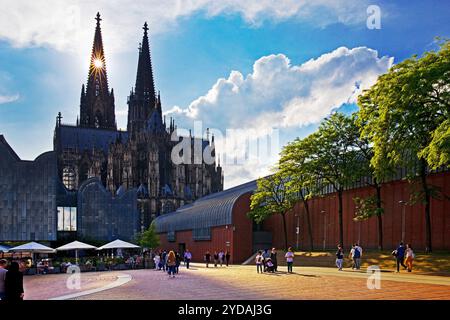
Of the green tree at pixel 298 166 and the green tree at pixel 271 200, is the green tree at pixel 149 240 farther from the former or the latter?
the green tree at pixel 298 166

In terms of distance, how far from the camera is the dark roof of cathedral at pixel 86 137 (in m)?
139

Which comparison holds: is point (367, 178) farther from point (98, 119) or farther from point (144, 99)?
point (98, 119)

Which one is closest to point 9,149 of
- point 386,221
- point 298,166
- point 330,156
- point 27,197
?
point 27,197

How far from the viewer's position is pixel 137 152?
130m

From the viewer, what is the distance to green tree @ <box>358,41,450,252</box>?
31.6 m

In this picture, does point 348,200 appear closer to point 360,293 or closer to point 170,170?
point 360,293

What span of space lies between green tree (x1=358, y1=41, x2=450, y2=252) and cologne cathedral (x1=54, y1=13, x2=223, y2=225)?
85.1 metres

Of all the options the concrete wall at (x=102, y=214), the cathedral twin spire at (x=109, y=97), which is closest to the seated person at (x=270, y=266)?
the concrete wall at (x=102, y=214)

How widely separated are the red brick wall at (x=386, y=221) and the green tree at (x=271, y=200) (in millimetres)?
2646

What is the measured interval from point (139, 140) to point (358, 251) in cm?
10247

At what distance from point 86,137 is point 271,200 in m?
93.7

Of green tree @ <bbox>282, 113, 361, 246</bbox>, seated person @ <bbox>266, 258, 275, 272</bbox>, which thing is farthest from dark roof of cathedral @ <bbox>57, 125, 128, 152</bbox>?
seated person @ <bbox>266, 258, 275, 272</bbox>

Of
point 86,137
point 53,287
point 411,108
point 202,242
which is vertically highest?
point 86,137
